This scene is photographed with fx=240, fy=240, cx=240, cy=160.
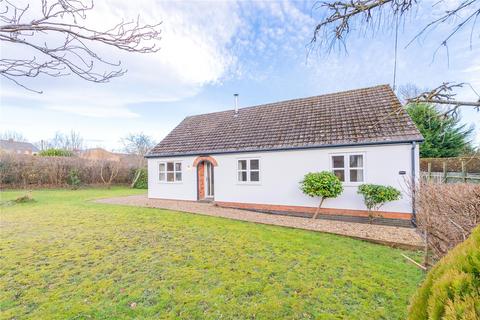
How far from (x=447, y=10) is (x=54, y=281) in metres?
6.94

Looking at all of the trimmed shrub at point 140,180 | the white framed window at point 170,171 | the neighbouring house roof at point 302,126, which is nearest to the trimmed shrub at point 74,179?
the trimmed shrub at point 140,180

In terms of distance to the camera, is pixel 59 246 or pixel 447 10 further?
pixel 59 246

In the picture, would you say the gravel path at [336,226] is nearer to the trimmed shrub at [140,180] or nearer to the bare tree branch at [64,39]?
the bare tree branch at [64,39]

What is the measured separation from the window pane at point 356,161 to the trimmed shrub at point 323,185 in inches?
40.4

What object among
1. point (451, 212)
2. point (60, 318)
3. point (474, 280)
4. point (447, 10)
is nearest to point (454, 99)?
point (447, 10)

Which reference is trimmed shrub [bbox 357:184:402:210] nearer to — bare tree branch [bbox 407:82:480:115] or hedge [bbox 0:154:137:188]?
bare tree branch [bbox 407:82:480:115]

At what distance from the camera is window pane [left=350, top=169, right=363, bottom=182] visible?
1002cm

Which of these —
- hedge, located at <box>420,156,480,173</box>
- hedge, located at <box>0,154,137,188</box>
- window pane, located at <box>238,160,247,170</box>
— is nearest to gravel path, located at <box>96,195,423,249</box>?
window pane, located at <box>238,160,247,170</box>

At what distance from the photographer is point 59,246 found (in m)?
6.39

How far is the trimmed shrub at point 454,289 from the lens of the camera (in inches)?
46.2

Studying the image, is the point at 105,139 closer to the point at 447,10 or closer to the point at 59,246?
the point at 59,246

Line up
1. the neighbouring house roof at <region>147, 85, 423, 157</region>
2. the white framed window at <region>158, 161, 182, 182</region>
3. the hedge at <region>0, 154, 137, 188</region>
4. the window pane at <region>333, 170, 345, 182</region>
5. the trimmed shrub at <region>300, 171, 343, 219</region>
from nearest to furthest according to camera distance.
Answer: the trimmed shrub at <region>300, 171, 343, 219</region>, the neighbouring house roof at <region>147, 85, 423, 157</region>, the window pane at <region>333, 170, 345, 182</region>, the white framed window at <region>158, 161, 182, 182</region>, the hedge at <region>0, 154, 137, 188</region>

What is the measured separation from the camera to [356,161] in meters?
10.1

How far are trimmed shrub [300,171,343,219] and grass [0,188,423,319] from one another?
2100mm
